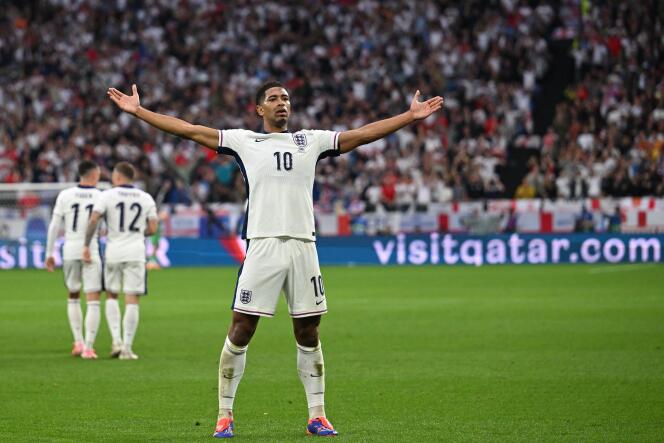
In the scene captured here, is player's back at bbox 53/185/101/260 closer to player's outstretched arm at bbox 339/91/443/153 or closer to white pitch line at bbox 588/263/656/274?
player's outstretched arm at bbox 339/91/443/153

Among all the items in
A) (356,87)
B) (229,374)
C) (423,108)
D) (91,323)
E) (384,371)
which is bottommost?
(384,371)

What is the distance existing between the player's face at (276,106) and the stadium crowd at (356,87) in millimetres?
22148

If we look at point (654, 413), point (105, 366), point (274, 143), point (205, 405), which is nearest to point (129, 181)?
point (105, 366)

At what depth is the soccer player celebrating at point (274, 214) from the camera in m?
7.80

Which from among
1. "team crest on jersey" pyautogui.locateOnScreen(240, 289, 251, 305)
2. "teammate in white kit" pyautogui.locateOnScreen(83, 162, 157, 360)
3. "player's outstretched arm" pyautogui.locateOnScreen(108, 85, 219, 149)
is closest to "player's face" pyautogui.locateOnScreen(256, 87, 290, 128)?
"player's outstretched arm" pyautogui.locateOnScreen(108, 85, 219, 149)

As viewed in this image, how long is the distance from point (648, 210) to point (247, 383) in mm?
19787

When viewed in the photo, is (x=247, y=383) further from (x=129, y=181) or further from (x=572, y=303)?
(x=572, y=303)

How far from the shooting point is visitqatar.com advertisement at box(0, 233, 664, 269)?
29828 millimetres

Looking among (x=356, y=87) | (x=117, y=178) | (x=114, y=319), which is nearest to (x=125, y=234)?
(x=117, y=178)

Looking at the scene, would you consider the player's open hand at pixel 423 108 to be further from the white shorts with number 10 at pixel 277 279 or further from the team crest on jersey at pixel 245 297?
the team crest on jersey at pixel 245 297

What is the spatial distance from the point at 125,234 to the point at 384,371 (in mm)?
3498

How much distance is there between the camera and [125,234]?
43.5ft

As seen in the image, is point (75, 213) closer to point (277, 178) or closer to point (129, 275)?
point (129, 275)

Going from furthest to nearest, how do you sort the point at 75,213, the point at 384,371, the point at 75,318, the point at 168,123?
the point at 75,213 → the point at 75,318 → the point at 384,371 → the point at 168,123
